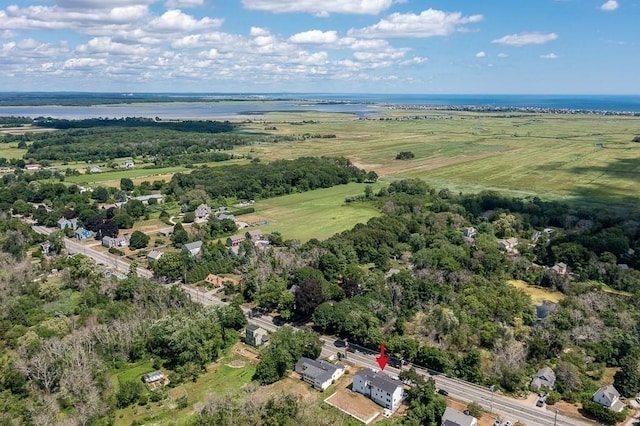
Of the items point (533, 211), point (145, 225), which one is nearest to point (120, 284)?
point (145, 225)

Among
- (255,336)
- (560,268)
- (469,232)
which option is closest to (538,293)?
(560,268)

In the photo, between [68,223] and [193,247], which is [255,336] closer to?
[193,247]

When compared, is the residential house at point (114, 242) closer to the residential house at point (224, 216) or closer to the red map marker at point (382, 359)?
the residential house at point (224, 216)

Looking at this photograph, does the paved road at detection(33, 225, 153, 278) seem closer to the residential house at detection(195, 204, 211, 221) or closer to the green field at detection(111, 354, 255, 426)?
the residential house at detection(195, 204, 211, 221)

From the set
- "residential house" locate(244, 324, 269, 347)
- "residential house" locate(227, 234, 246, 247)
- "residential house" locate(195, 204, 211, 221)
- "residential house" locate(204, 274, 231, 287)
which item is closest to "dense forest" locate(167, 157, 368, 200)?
"residential house" locate(195, 204, 211, 221)

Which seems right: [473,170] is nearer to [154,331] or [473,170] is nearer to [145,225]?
[145,225]

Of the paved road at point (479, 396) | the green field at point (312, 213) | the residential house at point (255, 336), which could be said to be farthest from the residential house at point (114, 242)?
the residential house at point (255, 336)
